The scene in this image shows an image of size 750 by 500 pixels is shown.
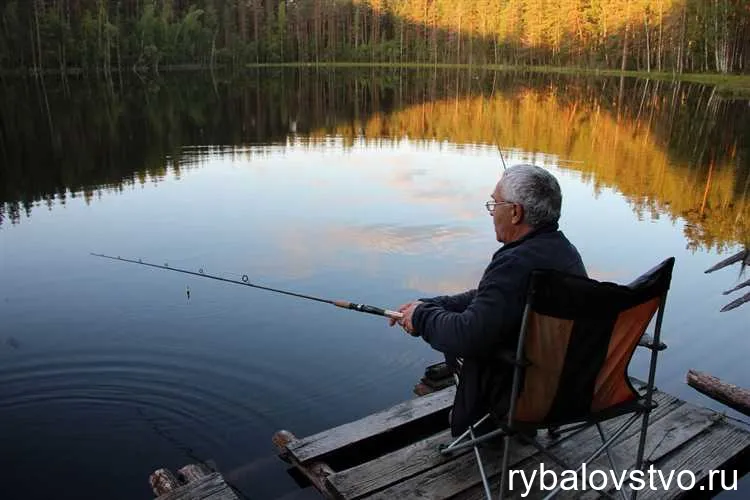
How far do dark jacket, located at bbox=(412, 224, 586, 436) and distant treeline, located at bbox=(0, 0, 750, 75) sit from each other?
187ft

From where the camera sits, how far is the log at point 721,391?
4.84 meters

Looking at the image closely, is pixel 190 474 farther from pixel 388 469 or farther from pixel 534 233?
pixel 534 233

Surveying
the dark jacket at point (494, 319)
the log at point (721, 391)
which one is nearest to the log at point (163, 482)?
the dark jacket at point (494, 319)

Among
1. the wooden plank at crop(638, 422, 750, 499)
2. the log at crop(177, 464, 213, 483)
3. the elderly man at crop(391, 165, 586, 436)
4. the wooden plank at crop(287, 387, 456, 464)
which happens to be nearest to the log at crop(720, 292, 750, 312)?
the wooden plank at crop(638, 422, 750, 499)

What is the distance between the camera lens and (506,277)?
2701 mm

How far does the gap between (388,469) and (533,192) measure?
172cm

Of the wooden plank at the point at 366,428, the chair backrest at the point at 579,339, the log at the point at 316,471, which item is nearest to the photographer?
the chair backrest at the point at 579,339

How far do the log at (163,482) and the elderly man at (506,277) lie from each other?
1.81 meters

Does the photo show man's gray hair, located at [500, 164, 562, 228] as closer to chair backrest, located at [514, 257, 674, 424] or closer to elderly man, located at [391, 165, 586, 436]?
elderly man, located at [391, 165, 586, 436]

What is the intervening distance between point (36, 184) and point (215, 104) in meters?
21.1

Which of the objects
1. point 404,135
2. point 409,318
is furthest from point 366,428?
point 404,135

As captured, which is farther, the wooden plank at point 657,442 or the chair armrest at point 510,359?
the wooden plank at point 657,442

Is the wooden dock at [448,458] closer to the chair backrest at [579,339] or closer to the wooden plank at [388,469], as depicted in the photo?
the wooden plank at [388,469]

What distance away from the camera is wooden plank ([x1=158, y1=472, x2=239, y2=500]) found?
334 centimetres
